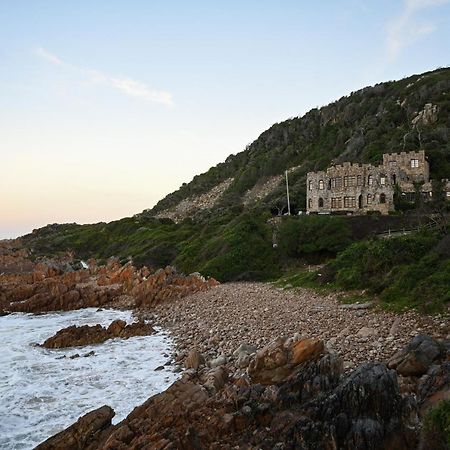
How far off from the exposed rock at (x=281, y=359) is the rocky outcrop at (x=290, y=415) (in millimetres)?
133

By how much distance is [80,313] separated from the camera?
102ft

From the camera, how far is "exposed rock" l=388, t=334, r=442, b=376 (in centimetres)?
1109

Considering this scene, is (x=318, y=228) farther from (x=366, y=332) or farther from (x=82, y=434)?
(x=82, y=434)

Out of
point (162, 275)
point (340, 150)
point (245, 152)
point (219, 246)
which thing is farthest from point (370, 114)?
point (162, 275)

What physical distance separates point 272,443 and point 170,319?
16876mm

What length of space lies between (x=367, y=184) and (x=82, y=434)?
43583 mm

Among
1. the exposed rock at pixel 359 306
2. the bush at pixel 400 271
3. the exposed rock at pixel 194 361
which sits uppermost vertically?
the bush at pixel 400 271

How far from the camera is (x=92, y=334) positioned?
21828 millimetres

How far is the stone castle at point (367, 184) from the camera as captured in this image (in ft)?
153

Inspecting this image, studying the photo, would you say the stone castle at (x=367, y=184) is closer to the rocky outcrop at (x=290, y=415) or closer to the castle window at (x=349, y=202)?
the castle window at (x=349, y=202)

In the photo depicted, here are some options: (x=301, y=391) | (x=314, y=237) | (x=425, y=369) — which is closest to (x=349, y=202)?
(x=314, y=237)

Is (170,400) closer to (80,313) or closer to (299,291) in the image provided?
(299,291)

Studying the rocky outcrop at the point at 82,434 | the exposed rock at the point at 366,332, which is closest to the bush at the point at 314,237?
the exposed rock at the point at 366,332

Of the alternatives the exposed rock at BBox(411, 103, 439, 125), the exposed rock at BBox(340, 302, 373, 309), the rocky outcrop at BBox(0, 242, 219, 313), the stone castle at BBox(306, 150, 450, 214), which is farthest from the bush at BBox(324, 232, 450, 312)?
the exposed rock at BBox(411, 103, 439, 125)
